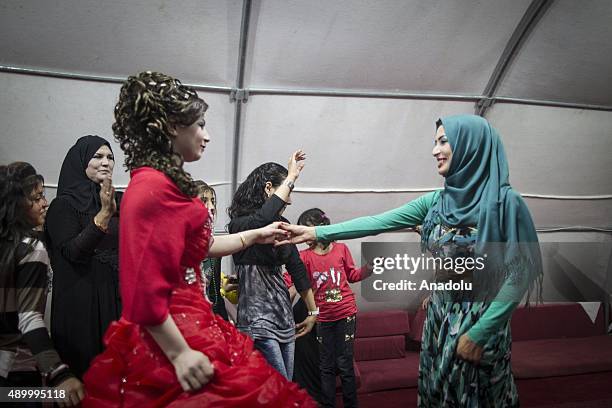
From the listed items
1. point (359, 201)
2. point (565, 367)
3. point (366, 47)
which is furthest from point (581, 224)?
point (366, 47)

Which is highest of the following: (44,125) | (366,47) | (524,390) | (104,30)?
(366,47)

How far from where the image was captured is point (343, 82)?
252cm

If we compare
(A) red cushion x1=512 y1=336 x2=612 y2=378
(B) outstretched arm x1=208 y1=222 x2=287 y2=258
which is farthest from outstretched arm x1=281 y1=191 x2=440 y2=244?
(A) red cushion x1=512 y1=336 x2=612 y2=378

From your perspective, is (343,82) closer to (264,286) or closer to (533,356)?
(264,286)

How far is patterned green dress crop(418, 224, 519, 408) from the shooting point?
61.1 inches

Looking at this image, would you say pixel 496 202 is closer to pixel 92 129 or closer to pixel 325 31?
pixel 325 31

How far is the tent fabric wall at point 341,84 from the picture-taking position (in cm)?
198

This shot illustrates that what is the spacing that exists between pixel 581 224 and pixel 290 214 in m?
1.44

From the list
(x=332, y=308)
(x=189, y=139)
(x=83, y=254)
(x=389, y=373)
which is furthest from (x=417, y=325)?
(x=189, y=139)

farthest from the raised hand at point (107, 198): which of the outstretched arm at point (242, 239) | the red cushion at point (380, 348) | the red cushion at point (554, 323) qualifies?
the red cushion at point (554, 323)

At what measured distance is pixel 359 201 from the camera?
2.74 meters

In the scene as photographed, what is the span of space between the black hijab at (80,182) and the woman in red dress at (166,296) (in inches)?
20.5

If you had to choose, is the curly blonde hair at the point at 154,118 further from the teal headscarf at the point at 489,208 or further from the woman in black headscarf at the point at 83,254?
the teal headscarf at the point at 489,208

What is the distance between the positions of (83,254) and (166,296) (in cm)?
68
